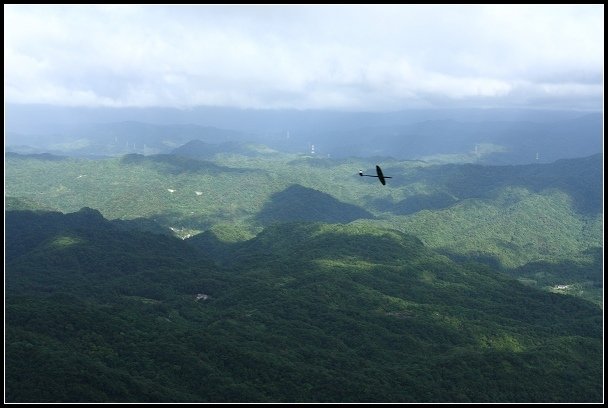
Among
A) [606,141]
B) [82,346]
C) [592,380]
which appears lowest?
[592,380]

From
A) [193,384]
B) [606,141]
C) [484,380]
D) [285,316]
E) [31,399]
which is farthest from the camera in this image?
[285,316]

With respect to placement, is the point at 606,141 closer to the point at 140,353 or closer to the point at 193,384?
the point at 193,384

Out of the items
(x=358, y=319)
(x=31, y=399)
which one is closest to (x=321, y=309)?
(x=358, y=319)

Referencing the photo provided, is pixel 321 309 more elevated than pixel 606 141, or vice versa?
pixel 606 141

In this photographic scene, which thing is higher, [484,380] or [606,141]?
[606,141]

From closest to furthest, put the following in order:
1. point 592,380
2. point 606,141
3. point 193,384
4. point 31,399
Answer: point 606,141 < point 31,399 < point 193,384 < point 592,380

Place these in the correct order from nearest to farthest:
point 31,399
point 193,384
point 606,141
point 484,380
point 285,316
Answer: point 606,141
point 31,399
point 193,384
point 484,380
point 285,316

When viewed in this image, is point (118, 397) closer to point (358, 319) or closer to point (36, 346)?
point (36, 346)

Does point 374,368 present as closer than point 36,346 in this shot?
No

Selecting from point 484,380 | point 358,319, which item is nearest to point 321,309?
point 358,319
